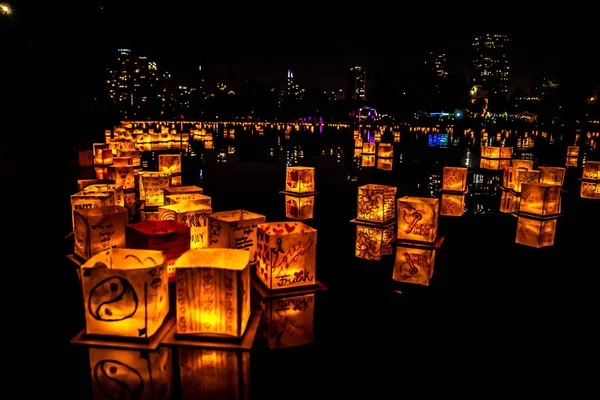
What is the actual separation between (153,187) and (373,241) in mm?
3727

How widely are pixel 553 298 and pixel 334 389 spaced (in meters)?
2.59

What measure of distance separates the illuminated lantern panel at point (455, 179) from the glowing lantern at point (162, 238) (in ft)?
20.5

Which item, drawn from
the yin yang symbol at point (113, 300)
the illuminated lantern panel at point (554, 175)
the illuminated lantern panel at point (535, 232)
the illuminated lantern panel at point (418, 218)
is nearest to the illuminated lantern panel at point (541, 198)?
the illuminated lantern panel at point (535, 232)

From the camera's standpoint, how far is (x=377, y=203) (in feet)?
20.6

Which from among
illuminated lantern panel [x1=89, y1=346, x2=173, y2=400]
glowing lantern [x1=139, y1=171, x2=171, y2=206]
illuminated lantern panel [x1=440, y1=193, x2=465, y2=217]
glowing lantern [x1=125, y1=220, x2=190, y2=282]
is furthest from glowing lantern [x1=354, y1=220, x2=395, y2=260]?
glowing lantern [x1=139, y1=171, x2=171, y2=206]

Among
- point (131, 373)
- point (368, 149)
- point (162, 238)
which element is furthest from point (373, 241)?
point (368, 149)

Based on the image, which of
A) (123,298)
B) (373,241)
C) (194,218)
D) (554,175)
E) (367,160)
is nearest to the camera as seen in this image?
(123,298)

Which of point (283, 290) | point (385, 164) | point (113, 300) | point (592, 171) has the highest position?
point (592, 171)

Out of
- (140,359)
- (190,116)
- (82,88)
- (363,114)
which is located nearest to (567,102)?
(363,114)

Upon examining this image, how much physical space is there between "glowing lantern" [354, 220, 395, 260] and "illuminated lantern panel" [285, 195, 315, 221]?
1.09m

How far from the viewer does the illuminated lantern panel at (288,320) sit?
10.9 ft

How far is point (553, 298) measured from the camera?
419 cm

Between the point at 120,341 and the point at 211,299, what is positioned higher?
the point at 211,299

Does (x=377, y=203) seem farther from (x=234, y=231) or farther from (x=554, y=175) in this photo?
(x=554, y=175)
